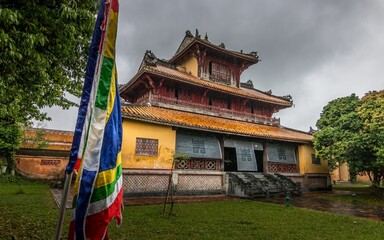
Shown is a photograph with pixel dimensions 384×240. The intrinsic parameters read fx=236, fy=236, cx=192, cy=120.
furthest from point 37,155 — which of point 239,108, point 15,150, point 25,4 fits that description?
point 25,4

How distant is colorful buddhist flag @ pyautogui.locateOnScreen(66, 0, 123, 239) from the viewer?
191 cm

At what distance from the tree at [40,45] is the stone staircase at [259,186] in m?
9.84

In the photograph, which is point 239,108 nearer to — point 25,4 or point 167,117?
point 167,117

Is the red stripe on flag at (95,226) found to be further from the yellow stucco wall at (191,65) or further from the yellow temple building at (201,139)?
the yellow stucco wall at (191,65)

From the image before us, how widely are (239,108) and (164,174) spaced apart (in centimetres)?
908

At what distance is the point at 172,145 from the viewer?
42.9 ft

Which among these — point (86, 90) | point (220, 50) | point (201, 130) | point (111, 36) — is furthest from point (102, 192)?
point (220, 50)

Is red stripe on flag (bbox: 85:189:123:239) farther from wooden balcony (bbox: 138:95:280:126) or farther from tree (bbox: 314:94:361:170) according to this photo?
tree (bbox: 314:94:361:170)

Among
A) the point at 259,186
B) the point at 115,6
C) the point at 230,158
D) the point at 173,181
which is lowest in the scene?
the point at 259,186

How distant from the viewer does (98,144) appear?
2045 mm

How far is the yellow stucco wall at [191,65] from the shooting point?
18.8 m

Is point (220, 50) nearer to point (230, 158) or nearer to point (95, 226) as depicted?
point (230, 158)

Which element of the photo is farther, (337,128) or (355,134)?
(337,128)

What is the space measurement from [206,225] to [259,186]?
831cm
